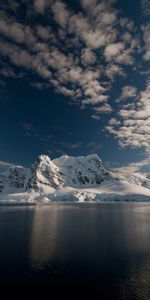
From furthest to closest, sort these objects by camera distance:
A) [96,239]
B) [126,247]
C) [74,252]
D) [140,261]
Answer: [96,239] < [126,247] < [74,252] < [140,261]

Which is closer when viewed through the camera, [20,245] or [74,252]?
[74,252]

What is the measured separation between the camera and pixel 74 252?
Answer: 166ft

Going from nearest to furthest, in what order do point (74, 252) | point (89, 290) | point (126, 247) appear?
point (89, 290) < point (74, 252) < point (126, 247)

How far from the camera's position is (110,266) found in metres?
42.1

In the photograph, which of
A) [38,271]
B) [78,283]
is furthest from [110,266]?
[38,271]

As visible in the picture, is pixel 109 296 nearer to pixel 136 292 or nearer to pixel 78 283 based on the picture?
pixel 136 292

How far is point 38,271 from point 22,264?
4.90m

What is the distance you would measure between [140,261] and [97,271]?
9.76m

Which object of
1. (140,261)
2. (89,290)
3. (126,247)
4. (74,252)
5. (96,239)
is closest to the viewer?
(89,290)

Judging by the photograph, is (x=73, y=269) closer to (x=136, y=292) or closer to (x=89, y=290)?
(x=89, y=290)

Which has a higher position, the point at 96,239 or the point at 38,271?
the point at 96,239

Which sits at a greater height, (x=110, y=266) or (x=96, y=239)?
(x=96, y=239)

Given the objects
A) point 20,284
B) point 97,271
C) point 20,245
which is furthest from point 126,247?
point 20,284

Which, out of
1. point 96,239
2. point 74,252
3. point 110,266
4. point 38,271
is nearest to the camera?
point 38,271
